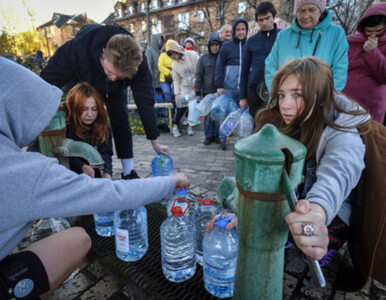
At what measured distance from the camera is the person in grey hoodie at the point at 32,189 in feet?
3.59

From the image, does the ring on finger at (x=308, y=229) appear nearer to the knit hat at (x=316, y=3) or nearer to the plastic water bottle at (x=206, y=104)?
the knit hat at (x=316, y=3)

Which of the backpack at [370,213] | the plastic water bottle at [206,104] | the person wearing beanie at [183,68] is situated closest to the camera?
the backpack at [370,213]

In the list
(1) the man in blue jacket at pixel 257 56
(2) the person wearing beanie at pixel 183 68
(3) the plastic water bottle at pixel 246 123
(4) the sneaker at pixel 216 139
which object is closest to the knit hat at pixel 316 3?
(1) the man in blue jacket at pixel 257 56

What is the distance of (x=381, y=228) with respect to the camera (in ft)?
4.71

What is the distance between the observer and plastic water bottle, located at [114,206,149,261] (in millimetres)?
1871

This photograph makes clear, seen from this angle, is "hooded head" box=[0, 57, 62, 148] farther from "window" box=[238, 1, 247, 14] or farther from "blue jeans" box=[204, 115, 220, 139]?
"window" box=[238, 1, 247, 14]

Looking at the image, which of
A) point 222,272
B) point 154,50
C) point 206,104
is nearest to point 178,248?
point 222,272

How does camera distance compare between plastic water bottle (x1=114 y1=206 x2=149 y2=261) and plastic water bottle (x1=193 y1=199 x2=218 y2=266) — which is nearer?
plastic water bottle (x1=114 y1=206 x2=149 y2=261)

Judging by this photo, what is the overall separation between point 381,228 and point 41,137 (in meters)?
2.41

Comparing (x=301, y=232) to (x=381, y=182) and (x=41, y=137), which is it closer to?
(x=381, y=182)

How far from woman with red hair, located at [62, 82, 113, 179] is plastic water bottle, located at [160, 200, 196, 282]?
1040 mm

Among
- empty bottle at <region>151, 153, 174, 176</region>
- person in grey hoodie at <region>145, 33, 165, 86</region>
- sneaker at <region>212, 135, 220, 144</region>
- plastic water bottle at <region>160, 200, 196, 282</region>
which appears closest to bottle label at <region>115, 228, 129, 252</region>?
plastic water bottle at <region>160, 200, 196, 282</region>

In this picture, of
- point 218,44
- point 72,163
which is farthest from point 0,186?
point 218,44

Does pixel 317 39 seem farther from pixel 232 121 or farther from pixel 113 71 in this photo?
pixel 113 71
